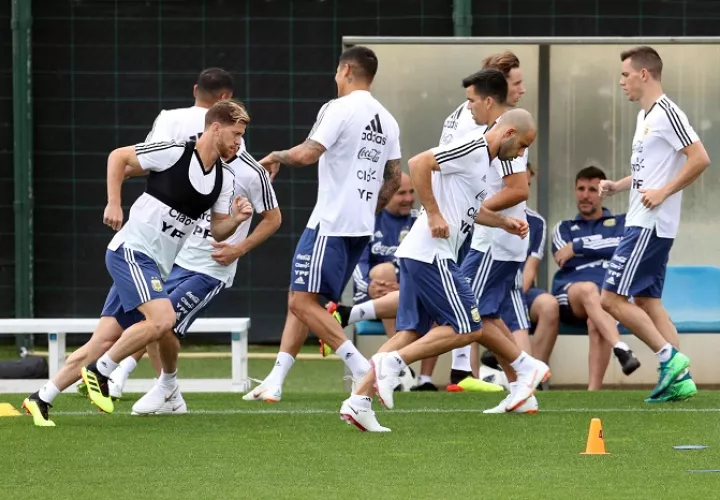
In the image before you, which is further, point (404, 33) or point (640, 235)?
point (404, 33)

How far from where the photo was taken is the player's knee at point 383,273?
11312mm

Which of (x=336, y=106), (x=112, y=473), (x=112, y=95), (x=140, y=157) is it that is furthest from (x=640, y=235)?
(x=112, y=95)

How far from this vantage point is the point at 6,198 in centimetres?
1462

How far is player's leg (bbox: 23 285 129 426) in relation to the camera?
827 centimetres

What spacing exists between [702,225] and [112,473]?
694 cm

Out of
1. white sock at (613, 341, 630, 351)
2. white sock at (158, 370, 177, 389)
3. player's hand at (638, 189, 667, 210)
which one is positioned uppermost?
player's hand at (638, 189, 667, 210)

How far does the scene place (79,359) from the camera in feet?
27.5

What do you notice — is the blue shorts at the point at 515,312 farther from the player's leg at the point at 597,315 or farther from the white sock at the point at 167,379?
the white sock at the point at 167,379

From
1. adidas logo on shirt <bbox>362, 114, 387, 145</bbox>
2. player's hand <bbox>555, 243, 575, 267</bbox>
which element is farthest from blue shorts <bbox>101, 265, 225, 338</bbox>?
player's hand <bbox>555, 243, 575, 267</bbox>

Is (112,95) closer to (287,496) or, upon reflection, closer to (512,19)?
(512,19)

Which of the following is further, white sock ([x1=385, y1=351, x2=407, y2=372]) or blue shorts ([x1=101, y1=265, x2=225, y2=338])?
blue shorts ([x1=101, y1=265, x2=225, y2=338])

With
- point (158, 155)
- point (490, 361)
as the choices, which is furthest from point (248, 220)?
point (490, 361)

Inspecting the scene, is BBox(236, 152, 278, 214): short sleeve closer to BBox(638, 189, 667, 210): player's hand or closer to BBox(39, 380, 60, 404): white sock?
BBox(39, 380, 60, 404): white sock

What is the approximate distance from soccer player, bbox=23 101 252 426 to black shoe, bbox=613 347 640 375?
3.01 metres
